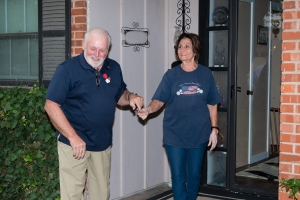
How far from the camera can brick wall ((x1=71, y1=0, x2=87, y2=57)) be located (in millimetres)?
4695

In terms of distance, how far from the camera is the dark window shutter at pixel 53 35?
474 centimetres

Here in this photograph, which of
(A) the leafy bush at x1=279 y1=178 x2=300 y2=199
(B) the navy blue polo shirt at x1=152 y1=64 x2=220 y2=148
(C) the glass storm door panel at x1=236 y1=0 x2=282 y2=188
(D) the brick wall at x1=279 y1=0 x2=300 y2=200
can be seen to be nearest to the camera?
(A) the leafy bush at x1=279 y1=178 x2=300 y2=199

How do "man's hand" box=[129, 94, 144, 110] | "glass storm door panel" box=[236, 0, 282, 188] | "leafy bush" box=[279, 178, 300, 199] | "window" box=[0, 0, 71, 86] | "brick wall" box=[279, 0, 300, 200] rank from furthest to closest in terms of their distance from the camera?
1. "glass storm door panel" box=[236, 0, 282, 188]
2. "window" box=[0, 0, 71, 86]
3. "brick wall" box=[279, 0, 300, 200]
4. "leafy bush" box=[279, 178, 300, 199]
5. "man's hand" box=[129, 94, 144, 110]

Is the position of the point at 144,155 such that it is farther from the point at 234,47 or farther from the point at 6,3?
the point at 6,3

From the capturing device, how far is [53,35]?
15.8ft

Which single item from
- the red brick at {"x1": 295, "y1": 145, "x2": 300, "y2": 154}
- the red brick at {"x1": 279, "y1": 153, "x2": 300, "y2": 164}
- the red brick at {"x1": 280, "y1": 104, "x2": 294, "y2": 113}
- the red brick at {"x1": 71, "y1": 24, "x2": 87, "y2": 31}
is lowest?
the red brick at {"x1": 279, "y1": 153, "x2": 300, "y2": 164}

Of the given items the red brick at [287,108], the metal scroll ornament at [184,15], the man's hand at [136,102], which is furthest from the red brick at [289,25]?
the metal scroll ornament at [184,15]

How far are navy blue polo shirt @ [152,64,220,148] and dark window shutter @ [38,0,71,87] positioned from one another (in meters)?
1.12

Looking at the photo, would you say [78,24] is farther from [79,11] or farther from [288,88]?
[288,88]

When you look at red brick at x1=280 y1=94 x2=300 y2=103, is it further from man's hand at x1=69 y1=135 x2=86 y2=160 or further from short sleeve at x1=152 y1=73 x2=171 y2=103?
man's hand at x1=69 y1=135 x2=86 y2=160

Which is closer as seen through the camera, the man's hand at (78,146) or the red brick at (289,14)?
the man's hand at (78,146)

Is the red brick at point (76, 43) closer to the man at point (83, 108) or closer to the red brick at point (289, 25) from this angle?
the man at point (83, 108)

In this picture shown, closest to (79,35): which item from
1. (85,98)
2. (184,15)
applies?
(85,98)

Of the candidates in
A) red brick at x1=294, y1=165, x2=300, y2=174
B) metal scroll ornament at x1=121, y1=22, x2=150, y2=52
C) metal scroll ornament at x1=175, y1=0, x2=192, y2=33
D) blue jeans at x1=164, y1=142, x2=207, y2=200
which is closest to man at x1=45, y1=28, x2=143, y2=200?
blue jeans at x1=164, y1=142, x2=207, y2=200
